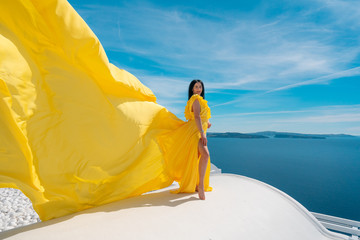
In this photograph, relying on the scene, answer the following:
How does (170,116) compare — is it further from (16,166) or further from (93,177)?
(16,166)

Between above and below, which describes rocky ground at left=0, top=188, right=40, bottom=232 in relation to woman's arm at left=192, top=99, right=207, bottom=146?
below

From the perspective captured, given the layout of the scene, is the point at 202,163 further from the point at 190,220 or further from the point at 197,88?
the point at 197,88

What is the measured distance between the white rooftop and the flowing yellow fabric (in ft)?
0.89

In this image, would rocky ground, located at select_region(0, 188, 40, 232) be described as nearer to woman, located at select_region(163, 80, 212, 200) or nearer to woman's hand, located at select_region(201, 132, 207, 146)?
woman, located at select_region(163, 80, 212, 200)

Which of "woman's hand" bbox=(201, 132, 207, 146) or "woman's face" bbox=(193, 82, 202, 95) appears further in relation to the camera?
"woman's face" bbox=(193, 82, 202, 95)

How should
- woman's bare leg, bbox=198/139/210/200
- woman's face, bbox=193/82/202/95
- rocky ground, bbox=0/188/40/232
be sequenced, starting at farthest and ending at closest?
rocky ground, bbox=0/188/40/232
woman's face, bbox=193/82/202/95
woman's bare leg, bbox=198/139/210/200

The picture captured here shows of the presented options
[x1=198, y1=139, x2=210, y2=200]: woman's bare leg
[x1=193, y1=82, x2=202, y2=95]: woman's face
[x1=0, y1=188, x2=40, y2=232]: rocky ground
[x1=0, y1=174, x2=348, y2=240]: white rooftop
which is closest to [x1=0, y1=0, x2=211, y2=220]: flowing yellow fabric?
[x1=198, y1=139, x2=210, y2=200]: woman's bare leg

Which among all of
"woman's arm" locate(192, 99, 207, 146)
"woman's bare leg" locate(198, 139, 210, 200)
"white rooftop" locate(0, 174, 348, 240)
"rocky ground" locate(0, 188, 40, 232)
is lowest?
"rocky ground" locate(0, 188, 40, 232)

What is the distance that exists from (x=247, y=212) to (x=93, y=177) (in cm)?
199

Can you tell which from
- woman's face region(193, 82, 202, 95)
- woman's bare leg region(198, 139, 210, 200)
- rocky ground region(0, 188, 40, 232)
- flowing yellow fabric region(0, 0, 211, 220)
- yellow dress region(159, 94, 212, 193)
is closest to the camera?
flowing yellow fabric region(0, 0, 211, 220)

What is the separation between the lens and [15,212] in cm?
549

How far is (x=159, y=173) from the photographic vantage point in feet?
10.6

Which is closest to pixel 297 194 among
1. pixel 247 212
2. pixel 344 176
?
pixel 344 176

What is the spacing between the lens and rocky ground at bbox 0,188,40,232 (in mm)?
4860
